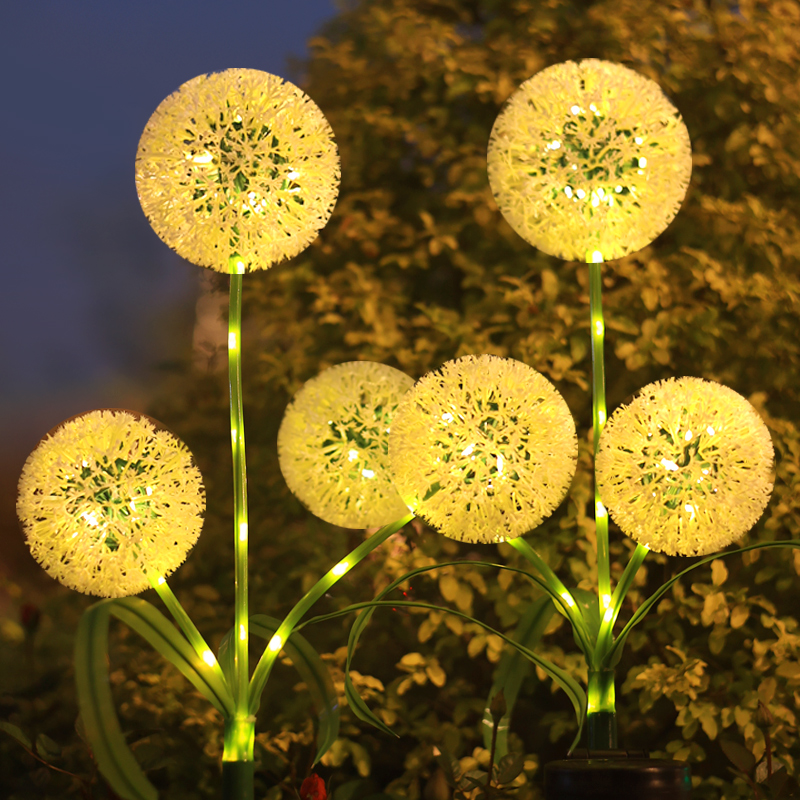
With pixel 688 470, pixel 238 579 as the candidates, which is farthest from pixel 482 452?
pixel 238 579

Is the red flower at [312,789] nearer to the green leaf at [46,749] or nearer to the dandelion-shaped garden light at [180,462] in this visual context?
the dandelion-shaped garden light at [180,462]

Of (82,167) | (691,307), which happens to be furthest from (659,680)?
(82,167)

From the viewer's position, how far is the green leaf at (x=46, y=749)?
3.12ft

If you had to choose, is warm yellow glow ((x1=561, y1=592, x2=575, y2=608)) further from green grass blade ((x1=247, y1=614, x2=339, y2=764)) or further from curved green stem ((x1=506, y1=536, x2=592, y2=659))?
green grass blade ((x1=247, y1=614, x2=339, y2=764))

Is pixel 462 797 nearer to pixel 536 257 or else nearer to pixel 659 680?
pixel 659 680

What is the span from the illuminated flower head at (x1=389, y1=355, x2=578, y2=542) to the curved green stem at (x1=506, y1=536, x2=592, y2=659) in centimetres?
8

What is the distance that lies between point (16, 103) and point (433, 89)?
74cm

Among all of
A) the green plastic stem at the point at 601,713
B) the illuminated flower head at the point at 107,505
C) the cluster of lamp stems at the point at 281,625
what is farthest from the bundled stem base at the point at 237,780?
the green plastic stem at the point at 601,713

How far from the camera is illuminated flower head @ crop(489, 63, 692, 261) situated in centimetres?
75

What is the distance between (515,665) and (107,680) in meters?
0.42

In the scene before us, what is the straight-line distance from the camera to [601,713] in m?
0.75

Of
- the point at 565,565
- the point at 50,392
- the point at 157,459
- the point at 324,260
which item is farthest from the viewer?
the point at 50,392

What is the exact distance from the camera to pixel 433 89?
1230 millimetres

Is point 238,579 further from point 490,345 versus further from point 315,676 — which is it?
point 490,345
